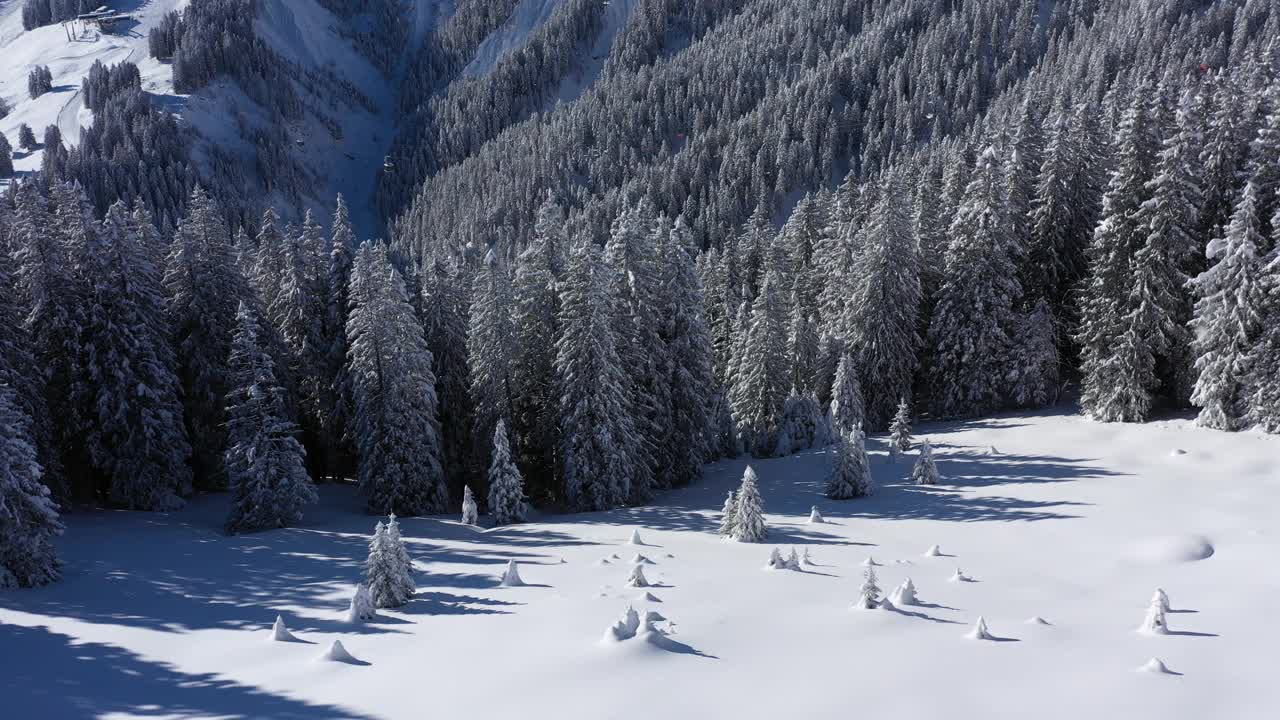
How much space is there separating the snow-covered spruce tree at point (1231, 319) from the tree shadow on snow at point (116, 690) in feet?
112

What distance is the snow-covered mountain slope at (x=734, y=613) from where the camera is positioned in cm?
1334

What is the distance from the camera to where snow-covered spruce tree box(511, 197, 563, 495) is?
37.9m

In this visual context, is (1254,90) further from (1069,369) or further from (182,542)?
(182,542)

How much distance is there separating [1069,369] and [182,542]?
154ft

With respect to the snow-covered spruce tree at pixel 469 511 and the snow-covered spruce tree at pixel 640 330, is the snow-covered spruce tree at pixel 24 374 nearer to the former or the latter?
the snow-covered spruce tree at pixel 469 511

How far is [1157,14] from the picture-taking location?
153250 millimetres

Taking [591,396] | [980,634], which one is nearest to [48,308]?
[591,396]

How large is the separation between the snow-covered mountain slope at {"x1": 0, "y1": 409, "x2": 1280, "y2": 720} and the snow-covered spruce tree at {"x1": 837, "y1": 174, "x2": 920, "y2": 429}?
13.8 meters

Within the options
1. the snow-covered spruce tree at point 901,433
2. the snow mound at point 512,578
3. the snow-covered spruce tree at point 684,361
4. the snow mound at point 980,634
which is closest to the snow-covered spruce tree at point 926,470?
the snow-covered spruce tree at point 901,433

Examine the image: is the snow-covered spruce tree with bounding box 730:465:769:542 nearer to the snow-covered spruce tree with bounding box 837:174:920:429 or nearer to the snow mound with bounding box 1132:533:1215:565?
the snow mound with bounding box 1132:533:1215:565

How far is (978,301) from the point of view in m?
42.8

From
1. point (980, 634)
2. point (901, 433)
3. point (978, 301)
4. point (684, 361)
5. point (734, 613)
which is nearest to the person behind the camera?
point (980, 634)

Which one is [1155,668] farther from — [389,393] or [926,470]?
[389,393]

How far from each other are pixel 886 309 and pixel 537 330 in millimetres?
20228
